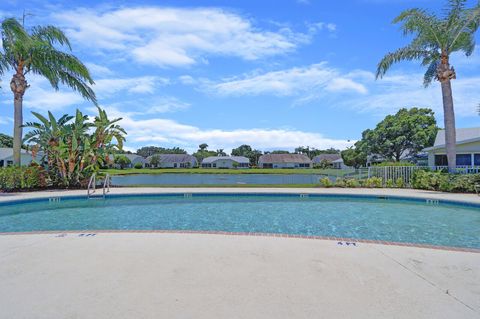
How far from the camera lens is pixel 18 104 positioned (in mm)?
15117

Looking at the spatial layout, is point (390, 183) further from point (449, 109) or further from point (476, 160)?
point (476, 160)

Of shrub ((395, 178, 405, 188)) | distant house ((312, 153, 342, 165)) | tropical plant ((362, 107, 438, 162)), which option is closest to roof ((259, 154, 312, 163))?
distant house ((312, 153, 342, 165))

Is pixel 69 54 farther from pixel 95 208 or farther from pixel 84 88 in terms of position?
pixel 95 208

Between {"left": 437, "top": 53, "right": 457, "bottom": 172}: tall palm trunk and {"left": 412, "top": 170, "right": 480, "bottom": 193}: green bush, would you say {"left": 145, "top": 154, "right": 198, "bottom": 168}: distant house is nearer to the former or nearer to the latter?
{"left": 412, "top": 170, "right": 480, "bottom": 193}: green bush

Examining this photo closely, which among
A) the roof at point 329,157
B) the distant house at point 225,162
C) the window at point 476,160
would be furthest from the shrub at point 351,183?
the roof at point 329,157

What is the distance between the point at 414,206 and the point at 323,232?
615 cm

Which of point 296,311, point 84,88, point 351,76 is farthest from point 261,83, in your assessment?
point 296,311

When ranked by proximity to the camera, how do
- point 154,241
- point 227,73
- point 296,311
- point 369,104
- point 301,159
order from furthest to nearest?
point 301,159 < point 369,104 < point 227,73 < point 154,241 < point 296,311

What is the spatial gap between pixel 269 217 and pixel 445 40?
13.1m

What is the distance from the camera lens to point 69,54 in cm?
1542

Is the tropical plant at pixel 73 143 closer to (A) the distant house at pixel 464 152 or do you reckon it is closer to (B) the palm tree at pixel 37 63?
(B) the palm tree at pixel 37 63

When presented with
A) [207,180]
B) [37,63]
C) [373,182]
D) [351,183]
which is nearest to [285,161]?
[207,180]

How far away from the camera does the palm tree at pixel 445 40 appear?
48.9ft

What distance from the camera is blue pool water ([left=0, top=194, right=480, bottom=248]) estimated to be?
23.9 feet
